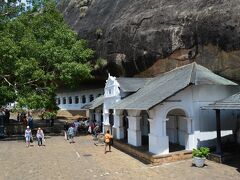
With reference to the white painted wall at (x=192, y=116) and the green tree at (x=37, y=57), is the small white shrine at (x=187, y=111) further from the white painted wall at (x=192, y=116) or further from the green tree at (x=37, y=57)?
the green tree at (x=37, y=57)

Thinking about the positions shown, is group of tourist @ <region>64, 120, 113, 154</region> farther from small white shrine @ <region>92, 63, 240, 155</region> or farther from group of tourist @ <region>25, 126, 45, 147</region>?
group of tourist @ <region>25, 126, 45, 147</region>

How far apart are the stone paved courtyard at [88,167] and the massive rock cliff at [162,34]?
856 cm

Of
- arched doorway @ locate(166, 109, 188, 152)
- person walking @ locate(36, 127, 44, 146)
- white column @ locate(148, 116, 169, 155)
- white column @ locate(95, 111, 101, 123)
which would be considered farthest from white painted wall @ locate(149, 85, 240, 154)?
white column @ locate(95, 111, 101, 123)

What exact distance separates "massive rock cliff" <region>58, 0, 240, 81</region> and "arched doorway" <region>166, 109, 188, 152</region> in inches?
173

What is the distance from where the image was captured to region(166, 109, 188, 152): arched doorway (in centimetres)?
2162

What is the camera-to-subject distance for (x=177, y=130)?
23.2 meters

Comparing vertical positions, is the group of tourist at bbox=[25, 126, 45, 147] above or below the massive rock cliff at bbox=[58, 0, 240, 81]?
below

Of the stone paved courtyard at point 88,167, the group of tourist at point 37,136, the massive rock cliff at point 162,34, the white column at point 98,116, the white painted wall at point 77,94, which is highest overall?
the massive rock cliff at point 162,34

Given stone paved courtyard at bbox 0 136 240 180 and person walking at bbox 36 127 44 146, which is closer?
stone paved courtyard at bbox 0 136 240 180

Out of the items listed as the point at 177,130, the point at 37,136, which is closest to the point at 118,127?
the point at 37,136

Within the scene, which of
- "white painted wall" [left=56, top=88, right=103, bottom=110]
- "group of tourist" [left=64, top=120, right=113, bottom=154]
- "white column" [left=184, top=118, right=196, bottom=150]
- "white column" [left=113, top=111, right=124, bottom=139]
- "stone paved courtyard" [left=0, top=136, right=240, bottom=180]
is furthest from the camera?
"white painted wall" [left=56, top=88, right=103, bottom=110]

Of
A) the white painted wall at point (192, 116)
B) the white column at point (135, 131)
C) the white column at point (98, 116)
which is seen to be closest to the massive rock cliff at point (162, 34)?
the white painted wall at point (192, 116)

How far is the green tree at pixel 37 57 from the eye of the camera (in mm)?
30344

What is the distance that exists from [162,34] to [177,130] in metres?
9.04
